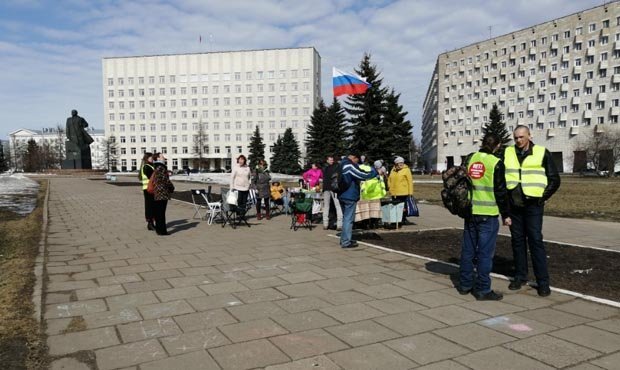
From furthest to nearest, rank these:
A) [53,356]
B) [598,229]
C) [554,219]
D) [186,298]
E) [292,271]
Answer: [554,219]
[598,229]
[292,271]
[186,298]
[53,356]

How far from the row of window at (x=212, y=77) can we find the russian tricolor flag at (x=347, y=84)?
307 feet

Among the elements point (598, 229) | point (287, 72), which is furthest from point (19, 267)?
point (287, 72)

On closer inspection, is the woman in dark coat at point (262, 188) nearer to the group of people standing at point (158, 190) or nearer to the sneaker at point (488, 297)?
the group of people standing at point (158, 190)

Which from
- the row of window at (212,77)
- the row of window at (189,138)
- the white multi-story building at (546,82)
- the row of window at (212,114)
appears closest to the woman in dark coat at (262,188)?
the white multi-story building at (546,82)

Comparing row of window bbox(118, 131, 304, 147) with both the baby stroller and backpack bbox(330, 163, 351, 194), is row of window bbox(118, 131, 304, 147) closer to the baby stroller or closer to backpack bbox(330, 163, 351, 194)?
the baby stroller

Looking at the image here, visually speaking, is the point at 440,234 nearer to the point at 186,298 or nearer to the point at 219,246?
the point at 219,246

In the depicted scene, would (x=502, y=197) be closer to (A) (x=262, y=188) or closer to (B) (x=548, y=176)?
(B) (x=548, y=176)

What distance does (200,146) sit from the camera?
105500mm

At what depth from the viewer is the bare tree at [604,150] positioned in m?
62.9

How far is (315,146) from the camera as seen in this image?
206ft

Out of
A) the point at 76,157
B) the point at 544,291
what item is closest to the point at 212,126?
the point at 76,157

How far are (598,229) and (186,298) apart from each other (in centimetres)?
1020

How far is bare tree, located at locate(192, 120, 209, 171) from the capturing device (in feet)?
347

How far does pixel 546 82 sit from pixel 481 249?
85.4 metres
